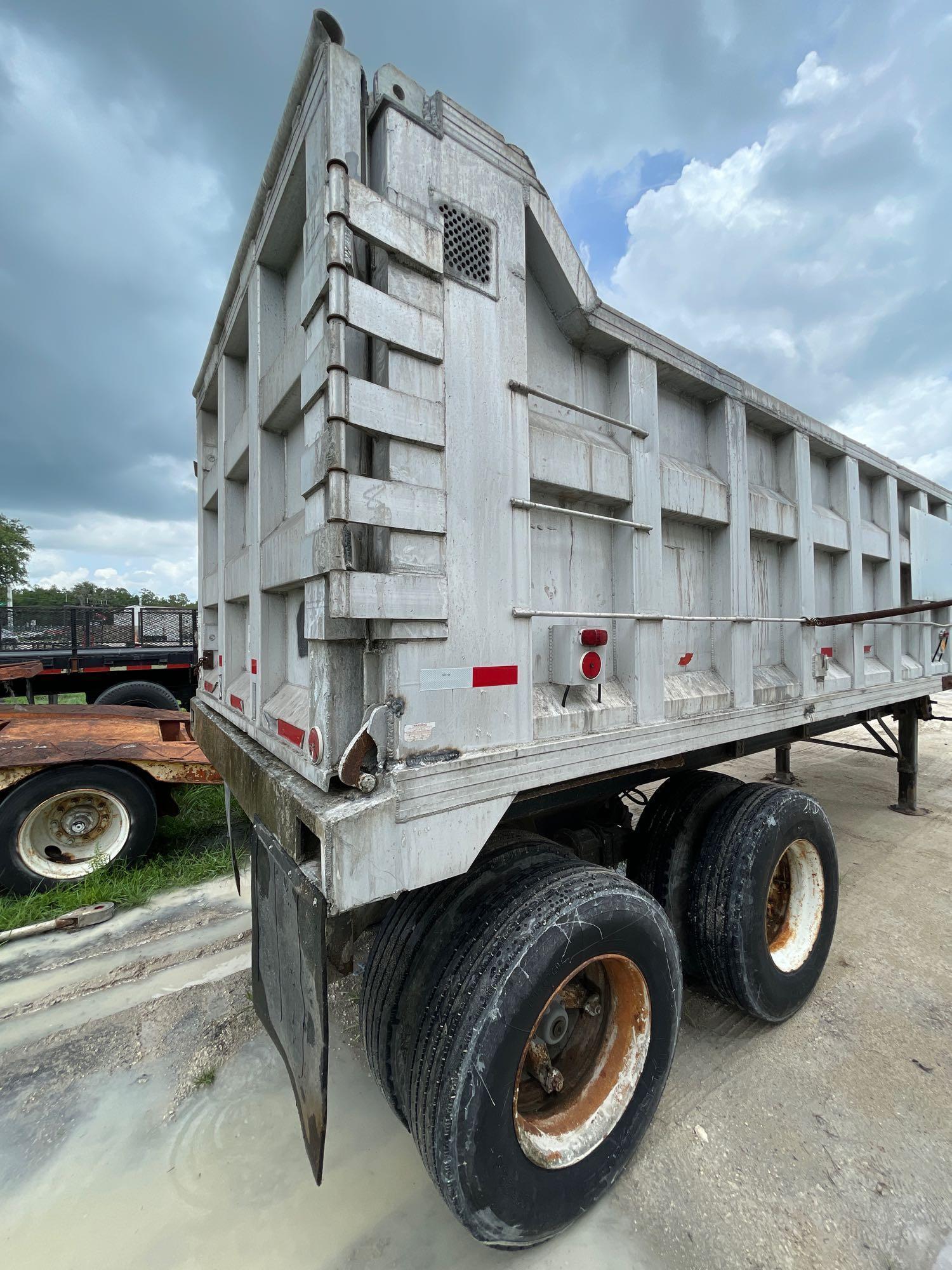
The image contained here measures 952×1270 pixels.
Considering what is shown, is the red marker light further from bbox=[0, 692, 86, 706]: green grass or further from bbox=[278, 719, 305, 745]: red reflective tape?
bbox=[0, 692, 86, 706]: green grass

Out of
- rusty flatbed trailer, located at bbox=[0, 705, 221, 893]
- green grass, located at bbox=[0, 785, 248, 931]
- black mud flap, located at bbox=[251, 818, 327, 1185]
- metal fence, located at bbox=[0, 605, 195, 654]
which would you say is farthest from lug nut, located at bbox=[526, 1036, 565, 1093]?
metal fence, located at bbox=[0, 605, 195, 654]

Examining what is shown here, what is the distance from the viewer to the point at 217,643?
359cm

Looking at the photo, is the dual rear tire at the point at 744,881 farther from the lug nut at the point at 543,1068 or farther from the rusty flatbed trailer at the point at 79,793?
the rusty flatbed trailer at the point at 79,793

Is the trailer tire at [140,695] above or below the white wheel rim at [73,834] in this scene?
above

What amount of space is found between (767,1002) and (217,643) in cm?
376

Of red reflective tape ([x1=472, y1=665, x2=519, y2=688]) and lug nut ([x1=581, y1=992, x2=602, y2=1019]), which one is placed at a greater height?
red reflective tape ([x1=472, y1=665, x2=519, y2=688])

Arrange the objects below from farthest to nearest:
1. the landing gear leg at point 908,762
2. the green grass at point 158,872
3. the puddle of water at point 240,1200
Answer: the landing gear leg at point 908,762
the green grass at point 158,872
the puddle of water at point 240,1200

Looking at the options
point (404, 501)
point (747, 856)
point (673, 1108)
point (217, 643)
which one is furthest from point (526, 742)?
point (217, 643)

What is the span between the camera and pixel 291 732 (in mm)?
1893

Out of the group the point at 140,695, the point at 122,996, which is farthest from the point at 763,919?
the point at 140,695

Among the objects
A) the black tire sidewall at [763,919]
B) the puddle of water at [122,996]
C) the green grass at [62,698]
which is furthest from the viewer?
the green grass at [62,698]

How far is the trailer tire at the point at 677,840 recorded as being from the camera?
2605mm

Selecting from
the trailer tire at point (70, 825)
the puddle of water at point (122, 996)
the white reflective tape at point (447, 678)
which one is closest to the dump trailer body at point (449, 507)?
the white reflective tape at point (447, 678)

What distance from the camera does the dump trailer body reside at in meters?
1.50
